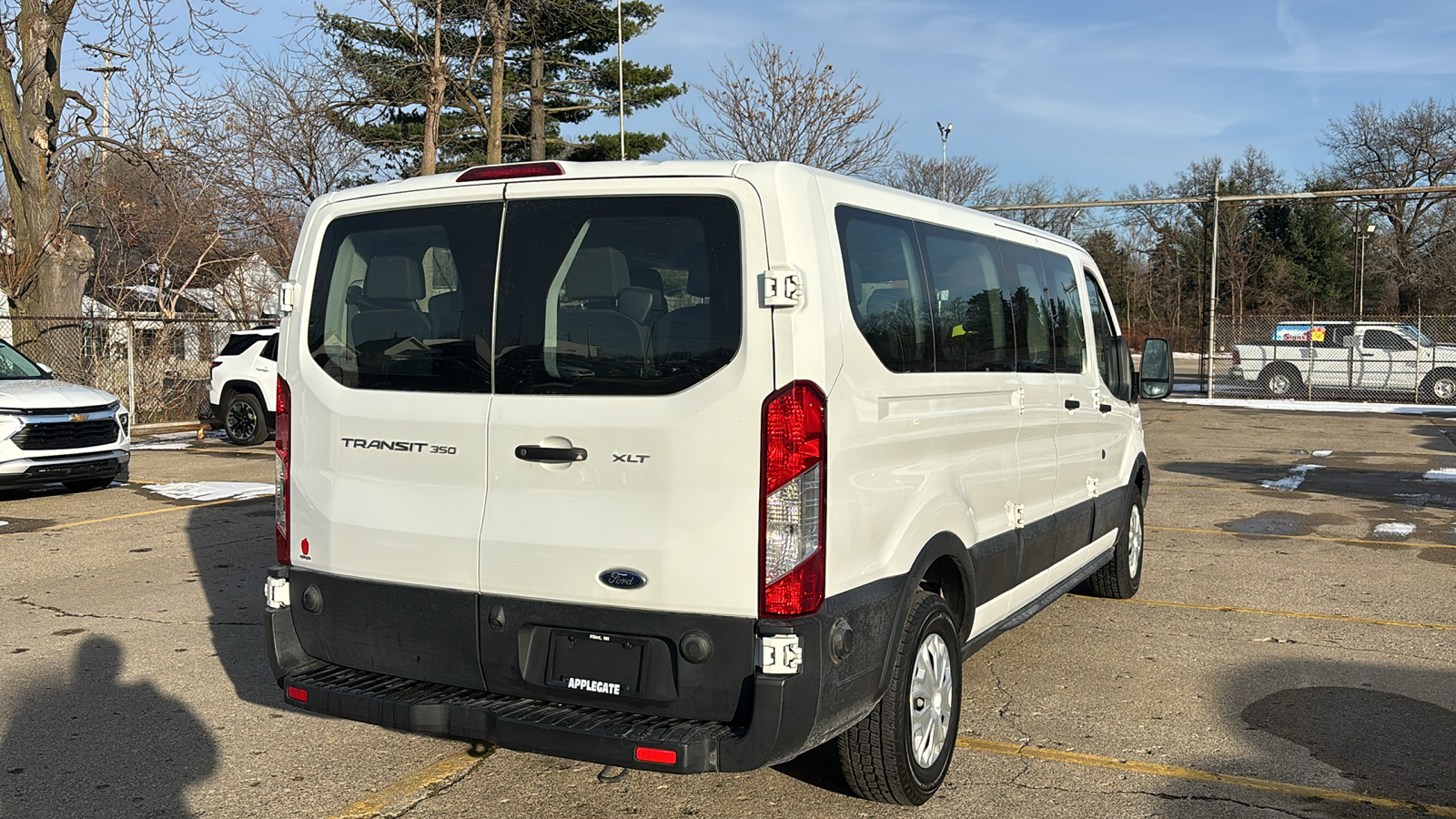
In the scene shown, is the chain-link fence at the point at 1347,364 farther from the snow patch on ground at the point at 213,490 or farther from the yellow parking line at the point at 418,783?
the yellow parking line at the point at 418,783

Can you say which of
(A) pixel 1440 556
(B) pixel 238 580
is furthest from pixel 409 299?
(A) pixel 1440 556

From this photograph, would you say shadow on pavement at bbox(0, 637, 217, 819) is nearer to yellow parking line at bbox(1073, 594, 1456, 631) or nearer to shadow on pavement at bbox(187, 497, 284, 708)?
shadow on pavement at bbox(187, 497, 284, 708)

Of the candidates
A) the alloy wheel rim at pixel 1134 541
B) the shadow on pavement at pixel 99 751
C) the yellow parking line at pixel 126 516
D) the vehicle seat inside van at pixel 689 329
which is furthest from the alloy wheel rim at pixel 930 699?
the yellow parking line at pixel 126 516

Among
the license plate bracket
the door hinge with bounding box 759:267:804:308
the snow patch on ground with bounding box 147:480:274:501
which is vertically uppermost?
the door hinge with bounding box 759:267:804:308

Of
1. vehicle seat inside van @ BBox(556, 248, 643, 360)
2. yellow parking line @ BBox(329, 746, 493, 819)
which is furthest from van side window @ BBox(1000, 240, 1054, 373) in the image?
yellow parking line @ BBox(329, 746, 493, 819)

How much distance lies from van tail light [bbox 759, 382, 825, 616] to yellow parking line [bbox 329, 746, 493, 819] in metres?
1.68

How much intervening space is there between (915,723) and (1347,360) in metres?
28.6

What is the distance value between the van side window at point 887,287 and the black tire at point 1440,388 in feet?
92.8

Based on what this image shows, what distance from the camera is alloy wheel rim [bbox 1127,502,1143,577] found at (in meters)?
7.38

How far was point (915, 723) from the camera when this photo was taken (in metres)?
4.12

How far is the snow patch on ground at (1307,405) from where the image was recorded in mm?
26078

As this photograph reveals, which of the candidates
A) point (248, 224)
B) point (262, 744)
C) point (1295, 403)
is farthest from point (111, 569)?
point (1295, 403)

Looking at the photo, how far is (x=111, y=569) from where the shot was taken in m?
8.16

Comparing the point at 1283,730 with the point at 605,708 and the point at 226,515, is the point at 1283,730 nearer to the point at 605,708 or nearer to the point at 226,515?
the point at 605,708
